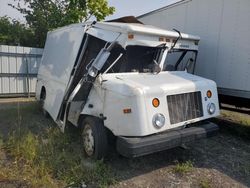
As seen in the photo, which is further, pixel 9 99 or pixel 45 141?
pixel 9 99

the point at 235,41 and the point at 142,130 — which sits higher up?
the point at 235,41

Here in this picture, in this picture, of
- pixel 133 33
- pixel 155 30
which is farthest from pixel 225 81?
pixel 133 33

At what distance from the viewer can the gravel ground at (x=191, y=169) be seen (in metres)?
4.13

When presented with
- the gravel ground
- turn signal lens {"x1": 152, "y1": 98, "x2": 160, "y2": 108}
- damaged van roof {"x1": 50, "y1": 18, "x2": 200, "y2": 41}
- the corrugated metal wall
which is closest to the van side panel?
damaged van roof {"x1": 50, "y1": 18, "x2": 200, "y2": 41}

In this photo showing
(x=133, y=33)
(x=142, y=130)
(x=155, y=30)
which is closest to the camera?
(x=142, y=130)

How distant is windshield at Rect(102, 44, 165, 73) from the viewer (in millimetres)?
5121

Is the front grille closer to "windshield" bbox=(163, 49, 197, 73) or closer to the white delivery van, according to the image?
the white delivery van

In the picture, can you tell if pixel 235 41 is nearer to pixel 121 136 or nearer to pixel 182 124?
pixel 182 124

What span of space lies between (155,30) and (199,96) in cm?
151

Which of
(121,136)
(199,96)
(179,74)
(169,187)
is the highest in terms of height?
(179,74)

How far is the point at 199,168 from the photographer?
4641mm

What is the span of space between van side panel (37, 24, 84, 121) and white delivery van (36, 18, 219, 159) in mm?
30

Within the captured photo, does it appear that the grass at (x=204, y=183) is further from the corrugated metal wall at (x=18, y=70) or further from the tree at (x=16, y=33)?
the tree at (x=16, y=33)

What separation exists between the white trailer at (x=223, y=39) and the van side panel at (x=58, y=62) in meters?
3.03
